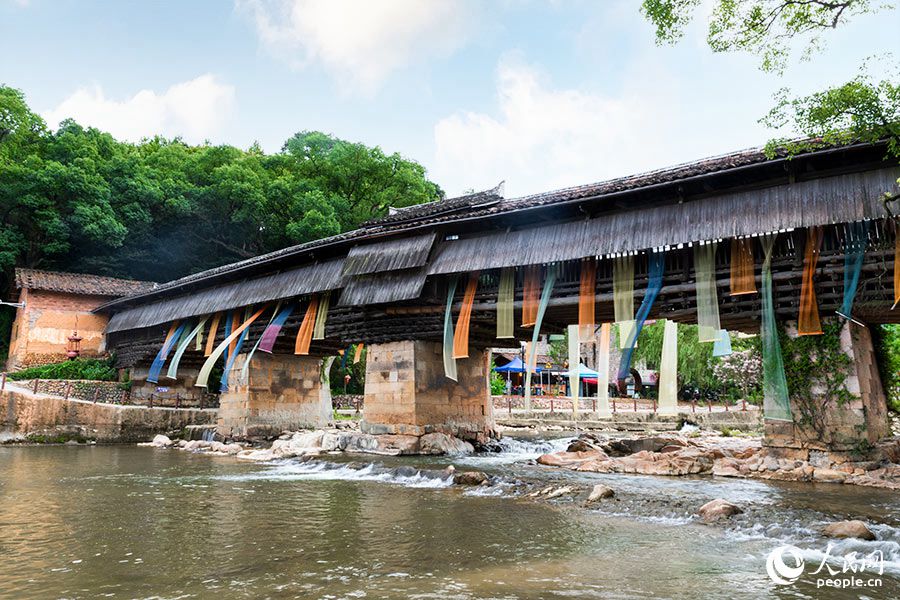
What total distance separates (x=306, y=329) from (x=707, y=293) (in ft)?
33.4

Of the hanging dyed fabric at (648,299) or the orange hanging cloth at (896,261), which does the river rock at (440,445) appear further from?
the orange hanging cloth at (896,261)

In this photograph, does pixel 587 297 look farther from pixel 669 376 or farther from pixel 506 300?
pixel 669 376

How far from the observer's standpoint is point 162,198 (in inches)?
1147

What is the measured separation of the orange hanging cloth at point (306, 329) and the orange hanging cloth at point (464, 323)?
4710 mm

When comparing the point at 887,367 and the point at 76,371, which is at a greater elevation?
the point at 76,371

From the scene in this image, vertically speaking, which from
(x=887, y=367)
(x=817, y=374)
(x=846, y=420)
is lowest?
(x=846, y=420)

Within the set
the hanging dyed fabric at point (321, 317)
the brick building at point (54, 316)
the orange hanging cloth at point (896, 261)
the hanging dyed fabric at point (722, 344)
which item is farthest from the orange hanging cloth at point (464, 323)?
the brick building at point (54, 316)

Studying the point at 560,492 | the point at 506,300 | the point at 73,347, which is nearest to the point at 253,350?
the point at 506,300

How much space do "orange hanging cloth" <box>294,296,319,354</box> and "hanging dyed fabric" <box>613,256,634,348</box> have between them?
328 inches

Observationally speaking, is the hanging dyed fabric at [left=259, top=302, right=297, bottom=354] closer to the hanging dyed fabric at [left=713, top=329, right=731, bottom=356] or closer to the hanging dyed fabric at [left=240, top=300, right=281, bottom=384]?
the hanging dyed fabric at [left=240, top=300, right=281, bottom=384]

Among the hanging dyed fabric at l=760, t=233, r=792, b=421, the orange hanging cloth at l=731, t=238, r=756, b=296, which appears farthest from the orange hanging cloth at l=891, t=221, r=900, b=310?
the orange hanging cloth at l=731, t=238, r=756, b=296

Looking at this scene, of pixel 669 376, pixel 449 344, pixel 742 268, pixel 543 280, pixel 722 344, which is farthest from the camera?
pixel 449 344

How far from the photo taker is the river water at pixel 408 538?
400 centimetres

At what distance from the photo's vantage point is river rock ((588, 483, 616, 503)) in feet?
24.0
